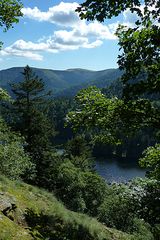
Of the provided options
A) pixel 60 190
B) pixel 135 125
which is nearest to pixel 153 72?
pixel 135 125

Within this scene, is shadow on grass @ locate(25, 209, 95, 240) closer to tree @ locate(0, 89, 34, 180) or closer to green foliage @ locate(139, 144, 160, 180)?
green foliage @ locate(139, 144, 160, 180)

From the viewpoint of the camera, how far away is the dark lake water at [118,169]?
107162 millimetres

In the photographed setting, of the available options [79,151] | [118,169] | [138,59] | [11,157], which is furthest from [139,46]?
[118,169]

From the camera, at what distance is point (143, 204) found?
12.2m

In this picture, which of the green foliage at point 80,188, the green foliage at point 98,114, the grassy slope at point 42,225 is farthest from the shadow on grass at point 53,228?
the green foliage at point 80,188

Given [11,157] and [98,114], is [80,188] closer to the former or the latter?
[11,157]

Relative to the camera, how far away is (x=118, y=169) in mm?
122125

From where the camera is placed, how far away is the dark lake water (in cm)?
10716

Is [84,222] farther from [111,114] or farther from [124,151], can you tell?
[124,151]

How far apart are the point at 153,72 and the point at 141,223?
30.6 m

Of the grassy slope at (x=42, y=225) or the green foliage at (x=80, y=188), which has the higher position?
the grassy slope at (x=42, y=225)

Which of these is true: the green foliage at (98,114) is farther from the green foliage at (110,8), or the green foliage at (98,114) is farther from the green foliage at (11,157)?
the green foliage at (11,157)

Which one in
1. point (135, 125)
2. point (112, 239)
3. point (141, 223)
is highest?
point (135, 125)

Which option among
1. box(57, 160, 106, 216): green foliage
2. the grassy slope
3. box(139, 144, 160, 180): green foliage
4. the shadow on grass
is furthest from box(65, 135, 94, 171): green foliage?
box(139, 144, 160, 180): green foliage
